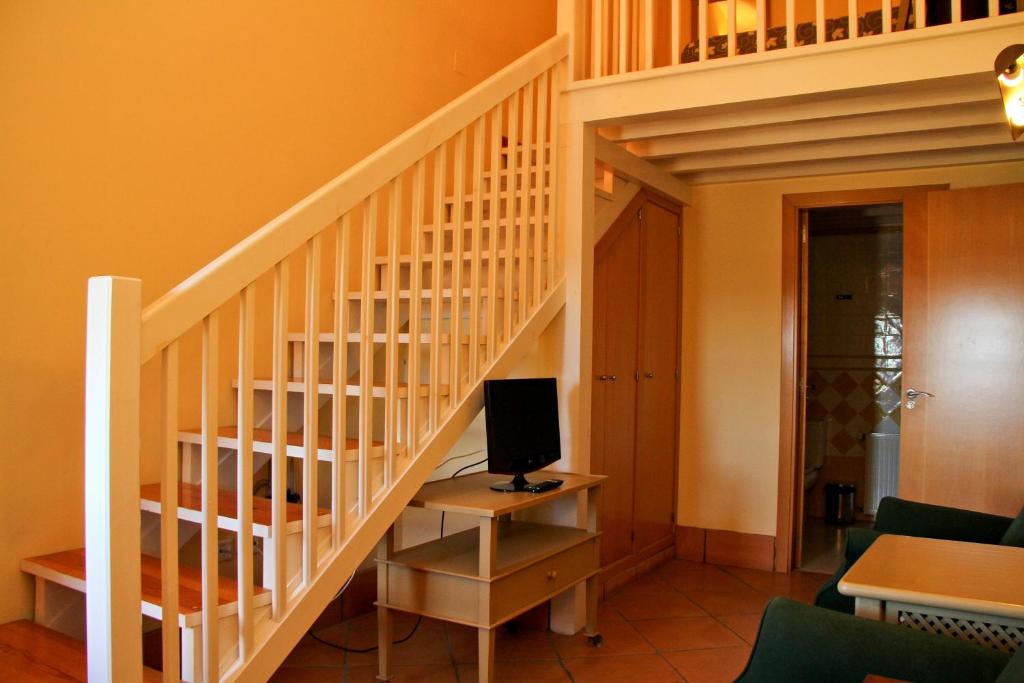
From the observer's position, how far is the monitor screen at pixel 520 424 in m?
2.96

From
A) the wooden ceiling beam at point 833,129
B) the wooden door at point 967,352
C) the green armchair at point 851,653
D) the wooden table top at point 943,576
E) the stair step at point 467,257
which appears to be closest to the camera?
the green armchair at point 851,653

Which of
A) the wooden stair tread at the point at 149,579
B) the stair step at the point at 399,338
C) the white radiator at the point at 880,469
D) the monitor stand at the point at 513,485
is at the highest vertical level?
the stair step at the point at 399,338

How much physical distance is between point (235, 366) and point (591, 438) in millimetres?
1635

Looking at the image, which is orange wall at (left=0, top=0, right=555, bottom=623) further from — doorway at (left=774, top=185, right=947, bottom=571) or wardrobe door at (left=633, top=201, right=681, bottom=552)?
doorway at (left=774, top=185, right=947, bottom=571)

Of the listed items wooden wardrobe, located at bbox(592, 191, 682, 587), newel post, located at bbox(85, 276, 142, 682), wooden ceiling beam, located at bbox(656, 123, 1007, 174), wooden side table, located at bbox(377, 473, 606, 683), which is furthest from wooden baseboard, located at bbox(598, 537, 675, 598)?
newel post, located at bbox(85, 276, 142, 682)

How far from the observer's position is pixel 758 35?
3.32m

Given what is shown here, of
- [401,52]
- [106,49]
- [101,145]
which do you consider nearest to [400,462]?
[101,145]

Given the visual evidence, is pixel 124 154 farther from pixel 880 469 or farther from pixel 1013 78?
pixel 880 469

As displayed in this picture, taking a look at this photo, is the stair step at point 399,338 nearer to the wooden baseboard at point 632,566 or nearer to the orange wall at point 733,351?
the wooden baseboard at point 632,566

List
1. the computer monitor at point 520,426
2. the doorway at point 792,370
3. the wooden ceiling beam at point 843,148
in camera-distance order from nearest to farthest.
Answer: the computer monitor at point 520,426 → the wooden ceiling beam at point 843,148 → the doorway at point 792,370

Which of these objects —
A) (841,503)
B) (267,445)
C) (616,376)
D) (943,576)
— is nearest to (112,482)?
(267,445)

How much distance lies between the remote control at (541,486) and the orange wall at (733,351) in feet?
6.51

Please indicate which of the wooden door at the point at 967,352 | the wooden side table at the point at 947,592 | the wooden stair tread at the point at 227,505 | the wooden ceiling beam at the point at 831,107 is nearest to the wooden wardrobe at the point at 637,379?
the wooden ceiling beam at the point at 831,107

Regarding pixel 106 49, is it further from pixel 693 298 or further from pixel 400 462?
pixel 693 298
